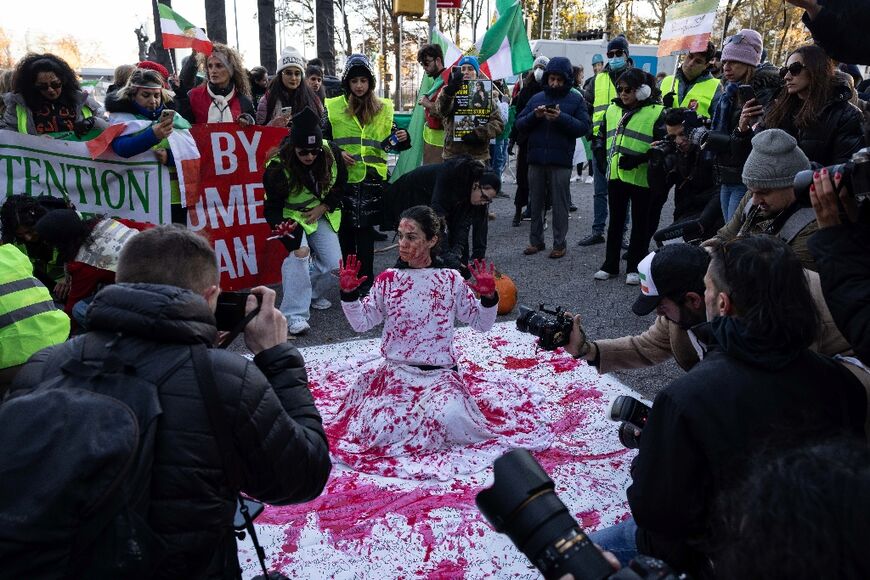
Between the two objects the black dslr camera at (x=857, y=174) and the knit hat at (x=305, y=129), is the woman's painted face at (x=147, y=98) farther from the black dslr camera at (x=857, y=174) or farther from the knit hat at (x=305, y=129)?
the black dslr camera at (x=857, y=174)

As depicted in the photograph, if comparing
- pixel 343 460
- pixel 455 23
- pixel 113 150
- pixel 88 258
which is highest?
pixel 455 23

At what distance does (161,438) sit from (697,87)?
20.0 feet

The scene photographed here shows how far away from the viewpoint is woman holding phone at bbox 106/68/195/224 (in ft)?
18.1

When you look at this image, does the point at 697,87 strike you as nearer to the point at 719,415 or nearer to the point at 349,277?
the point at 349,277

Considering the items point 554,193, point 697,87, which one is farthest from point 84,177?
point 697,87

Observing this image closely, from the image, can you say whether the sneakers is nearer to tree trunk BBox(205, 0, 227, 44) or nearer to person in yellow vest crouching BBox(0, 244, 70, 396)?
person in yellow vest crouching BBox(0, 244, 70, 396)

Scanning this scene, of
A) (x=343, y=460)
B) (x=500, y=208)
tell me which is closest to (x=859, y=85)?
(x=500, y=208)

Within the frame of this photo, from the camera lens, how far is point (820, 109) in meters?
4.12

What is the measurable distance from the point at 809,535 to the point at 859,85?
969 cm

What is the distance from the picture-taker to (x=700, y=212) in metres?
5.72

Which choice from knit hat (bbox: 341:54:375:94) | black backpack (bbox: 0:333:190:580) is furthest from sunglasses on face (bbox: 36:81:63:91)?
black backpack (bbox: 0:333:190:580)

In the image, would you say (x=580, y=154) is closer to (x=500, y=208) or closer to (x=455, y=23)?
(x=500, y=208)

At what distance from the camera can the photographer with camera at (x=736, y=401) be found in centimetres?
168

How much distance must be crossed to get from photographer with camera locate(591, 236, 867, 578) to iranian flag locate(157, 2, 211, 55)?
785 centimetres
